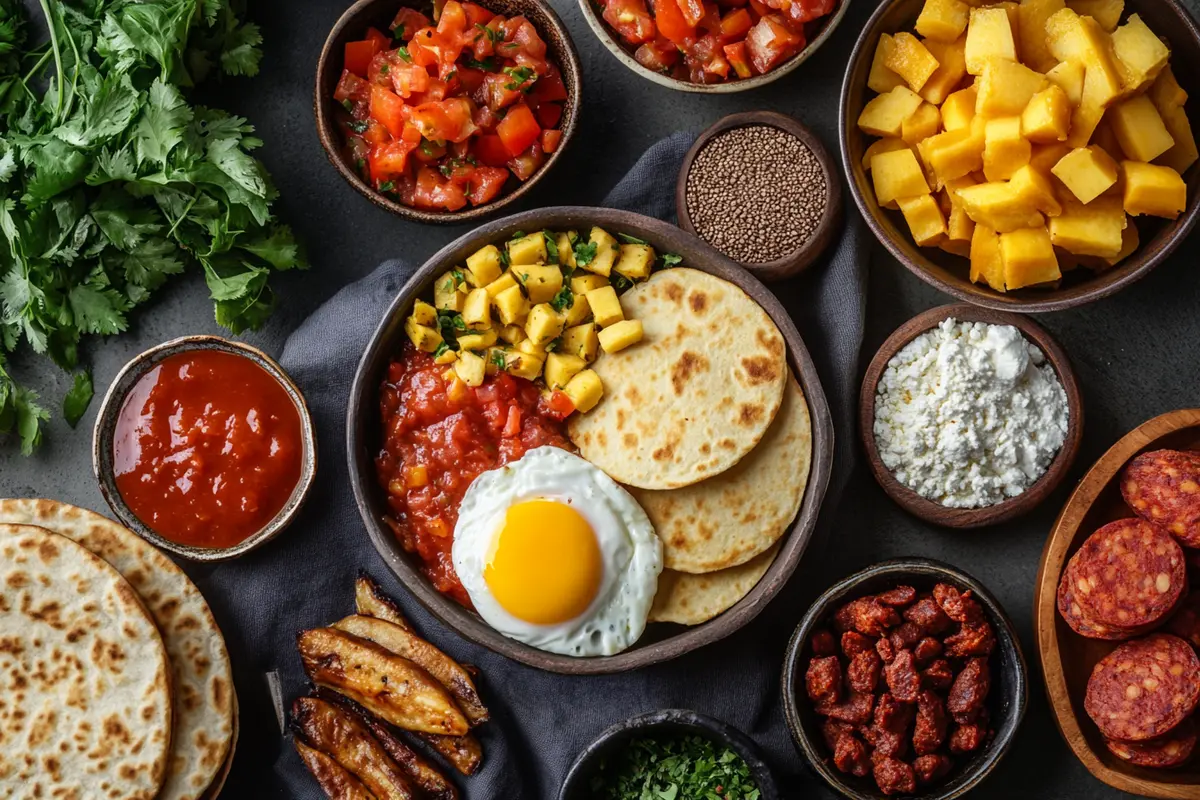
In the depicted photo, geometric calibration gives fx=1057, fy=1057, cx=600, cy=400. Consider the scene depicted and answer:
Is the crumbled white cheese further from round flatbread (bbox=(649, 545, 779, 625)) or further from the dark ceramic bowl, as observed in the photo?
round flatbread (bbox=(649, 545, 779, 625))

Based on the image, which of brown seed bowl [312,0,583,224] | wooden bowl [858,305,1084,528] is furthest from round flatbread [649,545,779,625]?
brown seed bowl [312,0,583,224]

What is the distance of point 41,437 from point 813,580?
3.55 metres

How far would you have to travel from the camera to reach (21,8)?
475 centimetres

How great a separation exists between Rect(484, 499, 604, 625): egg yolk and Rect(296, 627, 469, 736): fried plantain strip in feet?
1.72

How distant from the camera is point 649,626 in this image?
433 cm

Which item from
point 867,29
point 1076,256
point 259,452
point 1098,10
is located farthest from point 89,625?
point 1098,10

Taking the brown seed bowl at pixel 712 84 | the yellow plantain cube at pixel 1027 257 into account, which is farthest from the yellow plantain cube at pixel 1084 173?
the brown seed bowl at pixel 712 84

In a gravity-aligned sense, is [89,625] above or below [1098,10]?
below

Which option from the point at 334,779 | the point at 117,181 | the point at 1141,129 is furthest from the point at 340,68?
the point at 1141,129

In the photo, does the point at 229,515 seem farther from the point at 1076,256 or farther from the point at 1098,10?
the point at 1098,10

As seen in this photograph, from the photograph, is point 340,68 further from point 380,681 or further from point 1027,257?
point 1027,257

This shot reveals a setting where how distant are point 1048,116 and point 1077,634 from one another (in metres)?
2.04

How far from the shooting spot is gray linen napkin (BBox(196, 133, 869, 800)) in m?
4.49

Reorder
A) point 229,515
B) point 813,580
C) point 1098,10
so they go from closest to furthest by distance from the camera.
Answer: point 1098,10 < point 229,515 < point 813,580
